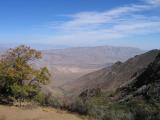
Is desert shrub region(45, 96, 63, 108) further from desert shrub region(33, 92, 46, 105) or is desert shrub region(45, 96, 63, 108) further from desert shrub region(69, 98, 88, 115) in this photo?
desert shrub region(69, 98, 88, 115)

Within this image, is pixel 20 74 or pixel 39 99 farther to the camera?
pixel 39 99

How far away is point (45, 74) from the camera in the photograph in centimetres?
2003

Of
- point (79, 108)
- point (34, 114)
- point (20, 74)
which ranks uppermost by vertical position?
point (20, 74)

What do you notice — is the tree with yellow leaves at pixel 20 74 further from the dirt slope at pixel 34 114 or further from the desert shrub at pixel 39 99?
the dirt slope at pixel 34 114

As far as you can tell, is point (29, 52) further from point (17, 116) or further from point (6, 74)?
point (17, 116)

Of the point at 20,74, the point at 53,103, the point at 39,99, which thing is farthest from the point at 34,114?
the point at 20,74

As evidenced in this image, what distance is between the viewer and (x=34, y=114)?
1661cm

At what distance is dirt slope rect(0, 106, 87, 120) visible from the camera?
51.9 ft

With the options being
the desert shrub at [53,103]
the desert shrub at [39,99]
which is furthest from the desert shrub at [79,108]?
the desert shrub at [39,99]

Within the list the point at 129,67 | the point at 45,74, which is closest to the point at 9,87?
the point at 45,74

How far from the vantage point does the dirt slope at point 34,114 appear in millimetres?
15831

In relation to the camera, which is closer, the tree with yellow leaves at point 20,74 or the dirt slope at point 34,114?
the dirt slope at point 34,114

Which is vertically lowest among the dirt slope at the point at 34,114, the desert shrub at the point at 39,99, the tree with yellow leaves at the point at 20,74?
the dirt slope at the point at 34,114

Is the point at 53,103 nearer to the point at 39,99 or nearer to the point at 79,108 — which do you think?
the point at 39,99
